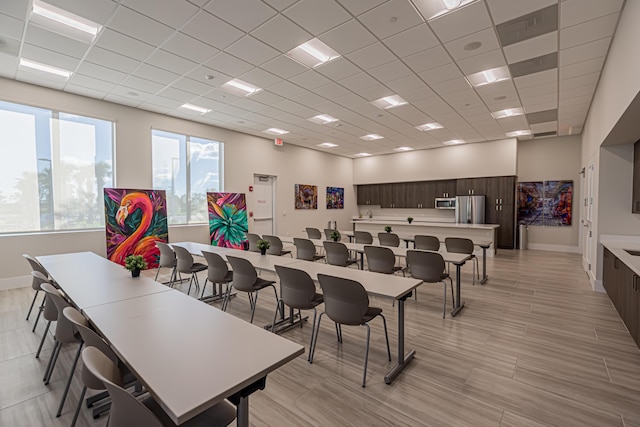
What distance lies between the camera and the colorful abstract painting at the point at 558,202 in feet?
29.2

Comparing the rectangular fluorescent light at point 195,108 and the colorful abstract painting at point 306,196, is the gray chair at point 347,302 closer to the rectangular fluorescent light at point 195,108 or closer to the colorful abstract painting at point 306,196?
the rectangular fluorescent light at point 195,108

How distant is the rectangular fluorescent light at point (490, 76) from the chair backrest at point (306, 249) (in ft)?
12.8

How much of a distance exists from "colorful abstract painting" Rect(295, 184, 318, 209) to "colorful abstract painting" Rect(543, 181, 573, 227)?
749cm

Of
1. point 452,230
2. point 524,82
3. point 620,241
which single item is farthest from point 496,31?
point 452,230

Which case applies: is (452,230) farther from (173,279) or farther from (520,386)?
(173,279)

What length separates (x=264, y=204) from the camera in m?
9.24

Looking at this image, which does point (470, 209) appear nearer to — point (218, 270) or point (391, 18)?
point (391, 18)

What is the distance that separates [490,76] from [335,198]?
24.5 ft

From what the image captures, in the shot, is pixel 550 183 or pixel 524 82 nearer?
pixel 524 82

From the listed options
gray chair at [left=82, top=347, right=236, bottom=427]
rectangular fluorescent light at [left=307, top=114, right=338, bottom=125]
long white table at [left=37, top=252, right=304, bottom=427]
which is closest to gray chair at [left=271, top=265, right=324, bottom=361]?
long white table at [left=37, top=252, right=304, bottom=427]

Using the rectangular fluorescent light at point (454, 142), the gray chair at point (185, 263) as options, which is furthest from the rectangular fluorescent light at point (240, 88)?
the rectangular fluorescent light at point (454, 142)

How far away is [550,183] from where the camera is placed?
9.15 m

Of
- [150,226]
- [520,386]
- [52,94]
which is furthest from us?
[150,226]

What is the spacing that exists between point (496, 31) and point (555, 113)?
4.46 metres
